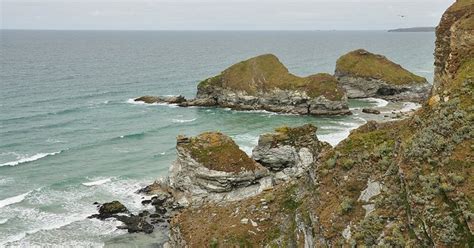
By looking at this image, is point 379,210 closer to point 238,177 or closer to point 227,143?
point 238,177

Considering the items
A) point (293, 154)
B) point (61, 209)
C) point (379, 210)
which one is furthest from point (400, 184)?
point (61, 209)

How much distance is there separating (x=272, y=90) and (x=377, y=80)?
2435 centimetres

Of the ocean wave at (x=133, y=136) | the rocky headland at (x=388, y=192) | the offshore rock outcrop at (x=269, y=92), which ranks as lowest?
the ocean wave at (x=133, y=136)

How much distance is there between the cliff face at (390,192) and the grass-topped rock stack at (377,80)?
73190 millimetres

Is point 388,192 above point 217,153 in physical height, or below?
above

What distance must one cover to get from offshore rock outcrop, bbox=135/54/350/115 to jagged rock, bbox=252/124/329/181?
125ft

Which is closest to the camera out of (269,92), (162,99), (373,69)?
(269,92)

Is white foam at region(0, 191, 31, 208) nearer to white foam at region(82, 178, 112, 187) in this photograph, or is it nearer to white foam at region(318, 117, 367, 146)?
white foam at region(82, 178, 112, 187)

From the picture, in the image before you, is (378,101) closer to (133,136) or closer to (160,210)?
(133,136)

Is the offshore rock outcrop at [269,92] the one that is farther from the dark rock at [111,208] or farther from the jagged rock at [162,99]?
the dark rock at [111,208]

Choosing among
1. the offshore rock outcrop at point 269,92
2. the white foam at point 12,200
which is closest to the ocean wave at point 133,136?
the white foam at point 12,200

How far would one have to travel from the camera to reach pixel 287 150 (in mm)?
44406

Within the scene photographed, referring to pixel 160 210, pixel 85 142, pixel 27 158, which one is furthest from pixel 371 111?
pixel 27 158

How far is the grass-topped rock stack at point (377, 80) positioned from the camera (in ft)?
311
